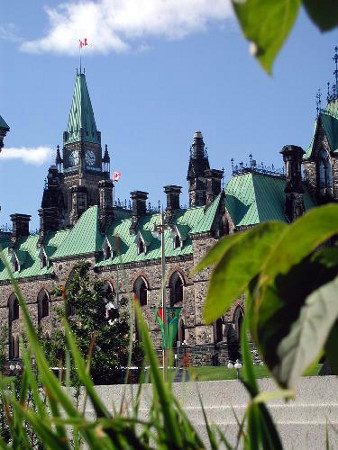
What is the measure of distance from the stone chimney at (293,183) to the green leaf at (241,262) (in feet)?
164

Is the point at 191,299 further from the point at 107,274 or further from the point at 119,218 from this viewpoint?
the point at 119,218

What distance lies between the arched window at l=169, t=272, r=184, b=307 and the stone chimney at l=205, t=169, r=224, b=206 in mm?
5049

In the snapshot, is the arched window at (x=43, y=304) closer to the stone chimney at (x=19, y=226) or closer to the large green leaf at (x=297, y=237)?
the stone chimney at (x=19, y=226)

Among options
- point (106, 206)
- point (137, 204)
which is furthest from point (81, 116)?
point (137, 204)

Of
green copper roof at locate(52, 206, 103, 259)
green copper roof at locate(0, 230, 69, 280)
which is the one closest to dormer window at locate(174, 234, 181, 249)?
green copper roof at locate(52, 206, 103, 259)

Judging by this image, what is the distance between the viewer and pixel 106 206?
60.8 metres

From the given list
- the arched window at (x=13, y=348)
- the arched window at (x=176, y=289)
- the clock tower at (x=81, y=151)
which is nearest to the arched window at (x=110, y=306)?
the arched window at (x=176, y=289)

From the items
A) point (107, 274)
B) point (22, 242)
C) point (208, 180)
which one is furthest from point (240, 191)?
point (22, 242)

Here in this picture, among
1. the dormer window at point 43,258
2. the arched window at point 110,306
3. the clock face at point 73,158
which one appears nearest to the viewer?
the arched window at point 110,306

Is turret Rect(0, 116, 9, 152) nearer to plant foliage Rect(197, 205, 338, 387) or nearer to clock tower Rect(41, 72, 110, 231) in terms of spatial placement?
plant foliage Rect(197, 205, 338, 387)

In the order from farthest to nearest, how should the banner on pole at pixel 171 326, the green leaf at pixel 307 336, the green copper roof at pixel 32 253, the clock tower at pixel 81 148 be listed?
the clock tower at pixel 81 148, the green copper roof at pixel 32 253, the banner on pole at pixel 171 326, the green leaf at pixel 307 336

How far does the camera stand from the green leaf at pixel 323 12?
116cm

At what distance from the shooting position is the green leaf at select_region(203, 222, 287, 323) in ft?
4.57

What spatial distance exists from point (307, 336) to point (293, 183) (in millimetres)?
51040
